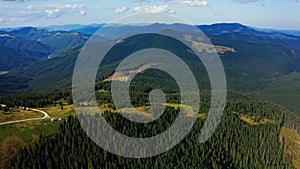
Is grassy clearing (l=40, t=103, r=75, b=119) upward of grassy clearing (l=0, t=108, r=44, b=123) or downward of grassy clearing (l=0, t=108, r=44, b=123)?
downward

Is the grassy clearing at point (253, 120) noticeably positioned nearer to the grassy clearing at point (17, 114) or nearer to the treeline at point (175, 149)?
the treeline at point (175, 149)

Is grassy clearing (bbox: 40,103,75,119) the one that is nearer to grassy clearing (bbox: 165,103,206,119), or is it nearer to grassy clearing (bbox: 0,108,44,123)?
grassy clearing (bbox: 0,108,44,123)

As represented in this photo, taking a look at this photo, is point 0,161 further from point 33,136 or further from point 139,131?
point 139,131

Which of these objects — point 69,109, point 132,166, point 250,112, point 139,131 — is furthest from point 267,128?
point 69,109

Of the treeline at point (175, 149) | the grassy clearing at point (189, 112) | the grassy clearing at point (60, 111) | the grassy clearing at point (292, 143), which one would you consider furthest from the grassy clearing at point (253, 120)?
the grassy clearing at point (60, 111)

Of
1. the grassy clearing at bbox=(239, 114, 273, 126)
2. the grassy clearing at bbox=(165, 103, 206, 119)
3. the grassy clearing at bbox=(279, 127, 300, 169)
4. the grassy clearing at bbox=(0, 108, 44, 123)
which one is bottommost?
the grassy clearing at bbox=(279, 127, 300, 169)

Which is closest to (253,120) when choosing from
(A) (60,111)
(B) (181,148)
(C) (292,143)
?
(C) (292,143)

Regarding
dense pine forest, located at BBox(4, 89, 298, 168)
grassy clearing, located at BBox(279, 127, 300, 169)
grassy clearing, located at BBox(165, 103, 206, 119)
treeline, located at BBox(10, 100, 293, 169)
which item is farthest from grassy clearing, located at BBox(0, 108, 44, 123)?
grassy clearing, located at BBox(279, 127, 300, 169)

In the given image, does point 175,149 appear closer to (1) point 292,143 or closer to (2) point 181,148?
(2) point 181,148
